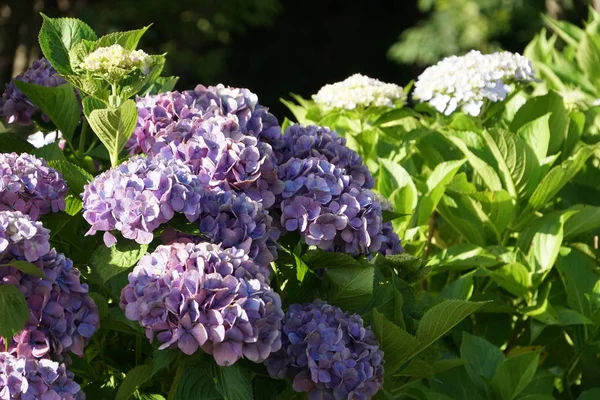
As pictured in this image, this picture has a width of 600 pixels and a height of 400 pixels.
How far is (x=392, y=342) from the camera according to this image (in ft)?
Result: 4.75

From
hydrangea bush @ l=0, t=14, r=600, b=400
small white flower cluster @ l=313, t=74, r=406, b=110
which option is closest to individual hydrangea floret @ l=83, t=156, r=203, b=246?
hydrangea bush @ l=0, t=14, r=600, b=400

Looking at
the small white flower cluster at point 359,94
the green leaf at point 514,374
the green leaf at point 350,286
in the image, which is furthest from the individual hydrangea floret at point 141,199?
the small white flower cluster at point 359,94

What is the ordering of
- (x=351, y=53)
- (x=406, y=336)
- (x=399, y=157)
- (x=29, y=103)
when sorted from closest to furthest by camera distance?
1. (x=406, y=336)
2. (x=29, y=103)
3. (x=399, y=157)
4. (x=351, y=53)

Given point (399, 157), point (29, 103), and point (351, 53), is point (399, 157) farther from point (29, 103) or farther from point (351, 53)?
point (351, 53)

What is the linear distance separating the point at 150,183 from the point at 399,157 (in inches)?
51.0

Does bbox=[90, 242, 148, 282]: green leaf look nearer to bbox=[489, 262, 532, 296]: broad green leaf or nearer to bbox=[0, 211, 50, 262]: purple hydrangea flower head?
bbox=[0, 211, 50, 262]: purple hydrangea flower head

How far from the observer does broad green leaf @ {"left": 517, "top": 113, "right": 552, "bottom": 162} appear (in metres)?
2.39

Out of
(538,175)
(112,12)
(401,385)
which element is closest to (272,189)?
(401,385)

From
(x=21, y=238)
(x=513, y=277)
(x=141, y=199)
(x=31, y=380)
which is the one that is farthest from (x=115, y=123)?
(x=513, y=277)

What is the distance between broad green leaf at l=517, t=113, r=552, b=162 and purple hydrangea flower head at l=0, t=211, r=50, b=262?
57.9 inches

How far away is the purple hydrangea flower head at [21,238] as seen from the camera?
119 centimetres

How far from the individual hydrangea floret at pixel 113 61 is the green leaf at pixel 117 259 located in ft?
0.86

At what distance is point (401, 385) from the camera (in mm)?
1688

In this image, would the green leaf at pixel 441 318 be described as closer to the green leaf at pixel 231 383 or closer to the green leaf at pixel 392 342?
the green leaf at pixel 392 342
